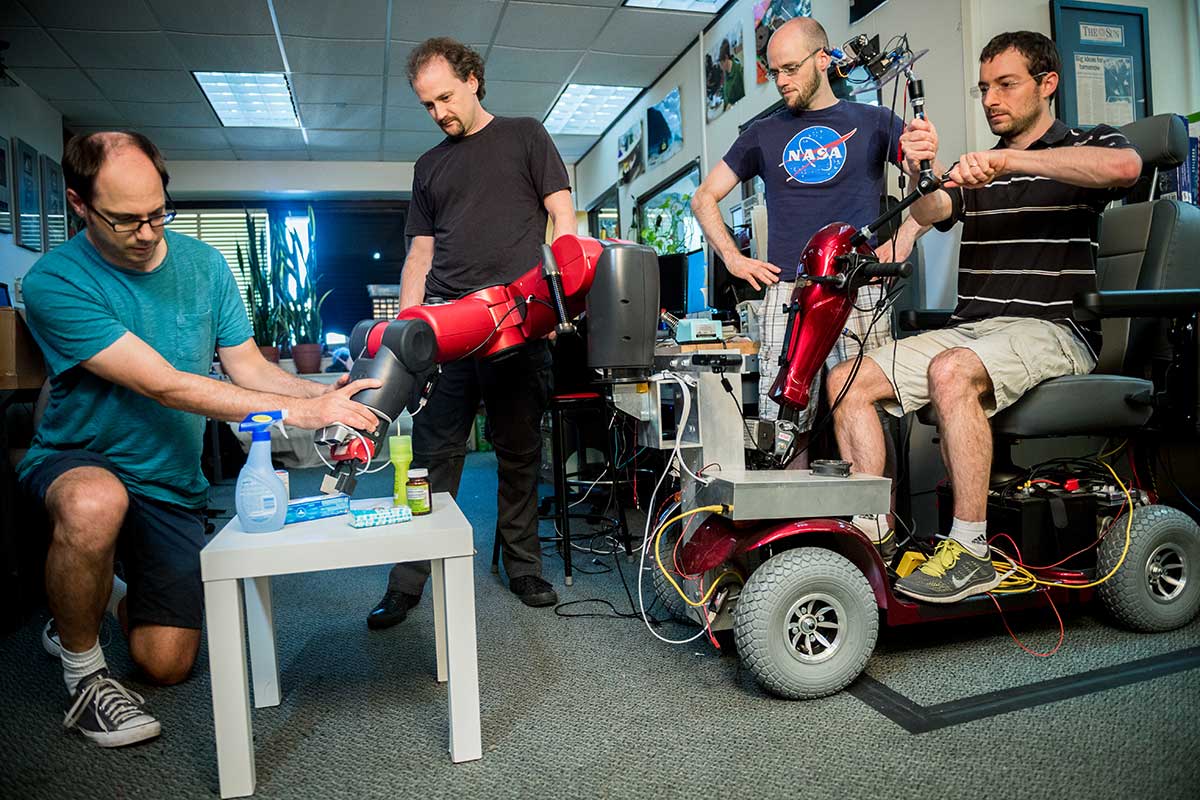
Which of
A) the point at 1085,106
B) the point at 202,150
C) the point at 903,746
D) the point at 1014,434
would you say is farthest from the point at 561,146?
the point at 903,746

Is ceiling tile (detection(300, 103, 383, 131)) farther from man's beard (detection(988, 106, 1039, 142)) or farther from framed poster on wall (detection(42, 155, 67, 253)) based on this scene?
man's beard (detection(988, 106, 1039, 142))

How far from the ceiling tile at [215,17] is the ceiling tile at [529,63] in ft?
4.02

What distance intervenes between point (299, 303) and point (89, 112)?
1.96 metres

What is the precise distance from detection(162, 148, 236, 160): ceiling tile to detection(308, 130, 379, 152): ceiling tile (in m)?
0.73

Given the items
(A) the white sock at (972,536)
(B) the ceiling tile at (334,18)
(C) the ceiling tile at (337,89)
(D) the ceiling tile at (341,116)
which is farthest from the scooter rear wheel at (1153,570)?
(D) the ceiling tile at (341,116)

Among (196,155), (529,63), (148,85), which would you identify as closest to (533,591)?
(529,63)

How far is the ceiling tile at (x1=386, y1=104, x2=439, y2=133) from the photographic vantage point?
222 inches

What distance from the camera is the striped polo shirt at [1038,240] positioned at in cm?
186

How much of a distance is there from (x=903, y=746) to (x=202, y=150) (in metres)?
6.86

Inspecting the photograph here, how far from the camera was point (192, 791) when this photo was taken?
3.92 ft

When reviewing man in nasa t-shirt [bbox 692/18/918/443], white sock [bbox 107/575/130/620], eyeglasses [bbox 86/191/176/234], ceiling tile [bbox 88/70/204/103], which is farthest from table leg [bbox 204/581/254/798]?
ceiling tile [bbox 88/70/204/103]

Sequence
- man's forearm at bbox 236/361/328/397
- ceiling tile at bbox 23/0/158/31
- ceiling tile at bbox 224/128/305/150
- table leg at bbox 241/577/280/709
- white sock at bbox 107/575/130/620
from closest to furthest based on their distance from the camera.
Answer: table leg at bbox 241/577/280/709, man's forearm at bbox 236/361/328/397, white sock at bbox 107/575/130/620, ceiling tile at bbox 23/0/158/31, ceiling tile at bbox 224/128/305/150

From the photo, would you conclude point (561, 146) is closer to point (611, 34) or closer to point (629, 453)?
point (611, 34)

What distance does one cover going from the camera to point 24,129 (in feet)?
16.1
